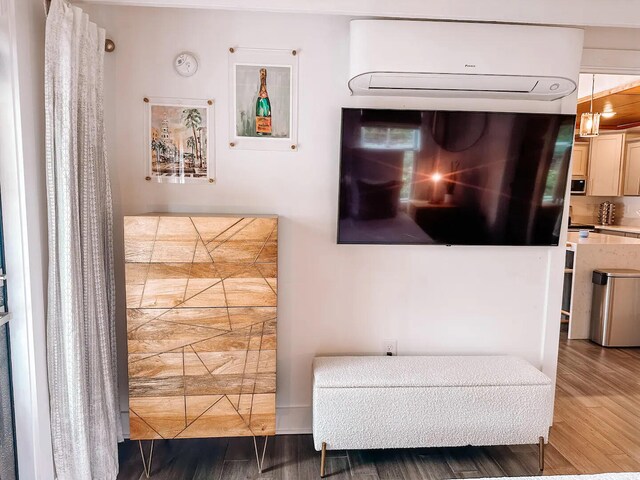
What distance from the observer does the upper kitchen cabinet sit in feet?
20.4

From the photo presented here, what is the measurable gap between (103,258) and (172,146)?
26.6 inches

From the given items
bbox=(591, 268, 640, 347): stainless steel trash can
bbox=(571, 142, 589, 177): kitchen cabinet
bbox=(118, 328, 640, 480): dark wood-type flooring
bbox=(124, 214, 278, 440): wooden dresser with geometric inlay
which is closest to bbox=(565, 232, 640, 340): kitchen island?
bbox=(591, 268, 640, 347): stainless steel trash can

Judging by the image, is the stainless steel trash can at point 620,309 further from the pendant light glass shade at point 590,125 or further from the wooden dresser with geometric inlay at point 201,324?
the wooden dresser with geometric inlay at point 201,324

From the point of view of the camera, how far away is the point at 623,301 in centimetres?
387

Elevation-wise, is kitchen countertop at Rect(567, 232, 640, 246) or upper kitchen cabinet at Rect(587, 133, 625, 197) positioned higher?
upper kitchen cabinet at Rect(587, 133, 625, 197)

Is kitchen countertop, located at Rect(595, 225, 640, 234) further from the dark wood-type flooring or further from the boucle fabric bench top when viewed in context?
the boucle fabric bench top

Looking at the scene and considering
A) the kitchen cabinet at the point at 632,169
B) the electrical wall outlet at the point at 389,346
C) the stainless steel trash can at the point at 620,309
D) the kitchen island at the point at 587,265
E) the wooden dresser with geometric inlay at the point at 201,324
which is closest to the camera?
the wooden dresser with geometric inlay at the point at 201,324

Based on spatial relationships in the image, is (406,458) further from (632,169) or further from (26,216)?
(632,169)

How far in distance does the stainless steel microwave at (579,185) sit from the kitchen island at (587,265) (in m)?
2.65

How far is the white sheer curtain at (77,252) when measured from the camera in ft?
5.62

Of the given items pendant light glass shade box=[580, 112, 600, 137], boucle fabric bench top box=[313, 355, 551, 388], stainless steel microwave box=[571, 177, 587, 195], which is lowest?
boucle fabric bench top box=[313, 355, 551, 388]

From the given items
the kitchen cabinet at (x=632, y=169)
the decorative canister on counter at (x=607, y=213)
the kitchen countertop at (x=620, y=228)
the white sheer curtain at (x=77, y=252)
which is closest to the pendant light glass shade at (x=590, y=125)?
the kitchen countertop at (x=620, y=228)

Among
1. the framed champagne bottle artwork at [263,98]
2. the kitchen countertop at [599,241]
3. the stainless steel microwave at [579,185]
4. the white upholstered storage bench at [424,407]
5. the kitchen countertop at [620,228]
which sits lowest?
the white upholstered storage bench at [424,407]

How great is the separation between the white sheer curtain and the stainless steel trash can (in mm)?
4021
